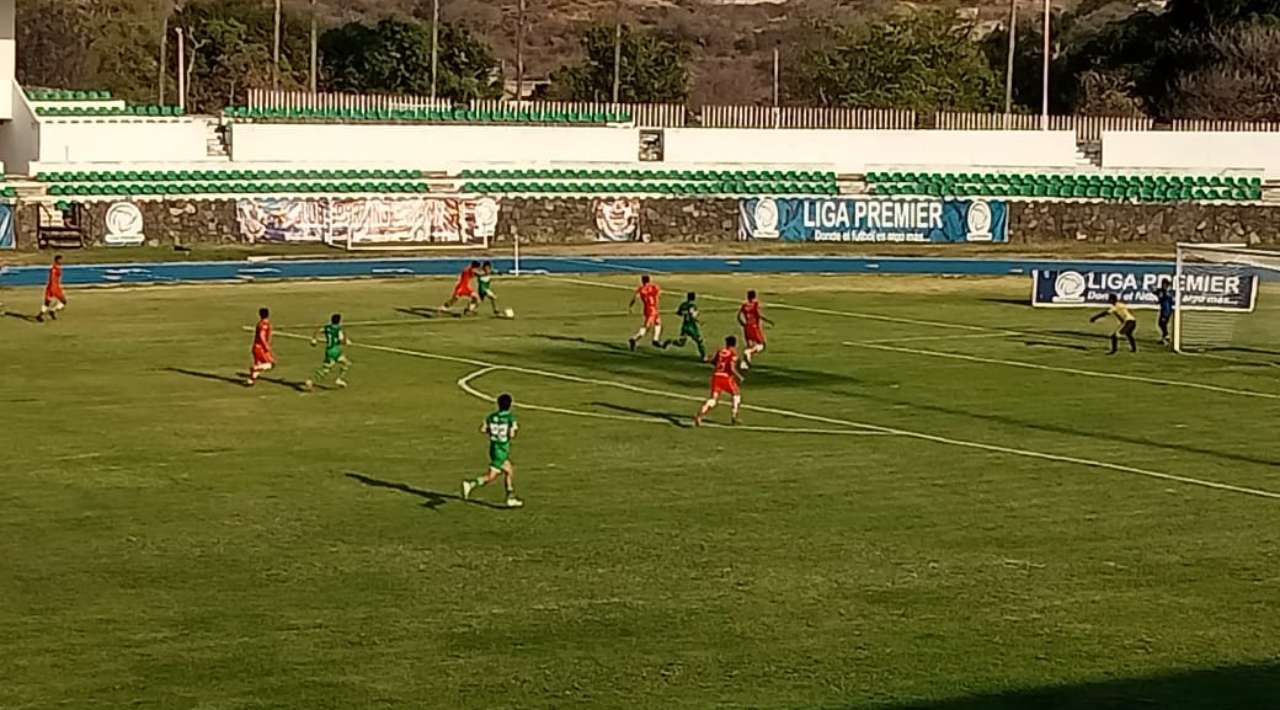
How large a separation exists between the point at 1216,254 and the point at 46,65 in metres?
88.9

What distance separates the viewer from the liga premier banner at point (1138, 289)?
4803 centimetres

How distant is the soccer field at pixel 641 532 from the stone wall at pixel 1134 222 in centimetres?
3617

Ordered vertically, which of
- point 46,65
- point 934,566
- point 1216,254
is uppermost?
point 46,65

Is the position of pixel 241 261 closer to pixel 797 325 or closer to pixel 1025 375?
pixel 797 325

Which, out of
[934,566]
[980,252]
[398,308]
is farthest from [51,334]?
[980,252]

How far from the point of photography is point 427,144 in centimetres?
7456

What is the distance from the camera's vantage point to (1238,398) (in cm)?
3456

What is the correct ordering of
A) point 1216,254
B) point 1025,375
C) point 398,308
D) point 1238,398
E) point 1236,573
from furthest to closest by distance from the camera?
point 398,308
point 1216,254
point 1025,375
point 1238,398
point 1236,573

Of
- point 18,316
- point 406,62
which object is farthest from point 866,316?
point 406,62

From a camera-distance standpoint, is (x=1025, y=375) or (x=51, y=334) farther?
(x=51, y=334)

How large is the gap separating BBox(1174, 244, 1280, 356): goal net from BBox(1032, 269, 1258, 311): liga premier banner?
23 mm

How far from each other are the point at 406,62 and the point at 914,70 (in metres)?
27.5

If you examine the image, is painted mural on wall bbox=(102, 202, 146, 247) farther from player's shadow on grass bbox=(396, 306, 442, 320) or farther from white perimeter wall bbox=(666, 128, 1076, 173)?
white perimeter wall bbox=(666, 128, 1076, 173)

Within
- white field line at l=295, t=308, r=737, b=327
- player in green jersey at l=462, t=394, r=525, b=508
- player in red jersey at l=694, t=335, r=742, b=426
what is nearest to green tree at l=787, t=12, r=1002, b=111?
white field line at l=295, t=308, r=737, b=327
